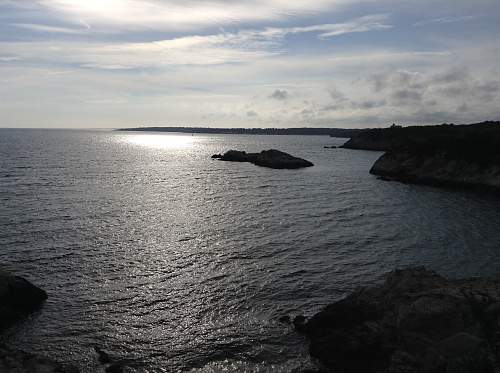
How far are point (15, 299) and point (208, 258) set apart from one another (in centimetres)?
1293

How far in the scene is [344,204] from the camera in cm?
5178

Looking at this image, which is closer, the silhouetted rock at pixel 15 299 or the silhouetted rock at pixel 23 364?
the silhouetted rock at pixel 23 364

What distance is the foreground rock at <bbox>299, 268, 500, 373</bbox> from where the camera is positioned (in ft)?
46.0

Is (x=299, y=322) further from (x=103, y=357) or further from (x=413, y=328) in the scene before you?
(x=103, y=357)

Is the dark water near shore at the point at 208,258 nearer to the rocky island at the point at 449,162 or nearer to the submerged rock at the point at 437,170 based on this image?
the submerged rock at the point at 437,170

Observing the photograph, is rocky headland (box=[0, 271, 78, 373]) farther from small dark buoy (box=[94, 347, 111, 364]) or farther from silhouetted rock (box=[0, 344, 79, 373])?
silhouetted rock (box=[0, 344, 79, 373])

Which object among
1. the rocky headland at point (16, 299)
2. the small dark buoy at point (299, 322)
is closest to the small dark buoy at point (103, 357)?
the rocky headland at point (16, 299)

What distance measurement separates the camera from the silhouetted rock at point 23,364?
14.3 metres

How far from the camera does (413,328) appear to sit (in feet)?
51.7

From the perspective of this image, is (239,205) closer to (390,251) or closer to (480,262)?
(390,251)

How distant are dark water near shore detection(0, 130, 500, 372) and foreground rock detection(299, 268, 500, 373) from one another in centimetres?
174

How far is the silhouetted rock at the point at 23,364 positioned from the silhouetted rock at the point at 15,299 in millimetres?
5498

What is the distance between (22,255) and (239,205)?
26744 millimetres

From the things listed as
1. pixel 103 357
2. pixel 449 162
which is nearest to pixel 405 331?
pixel 103 357
